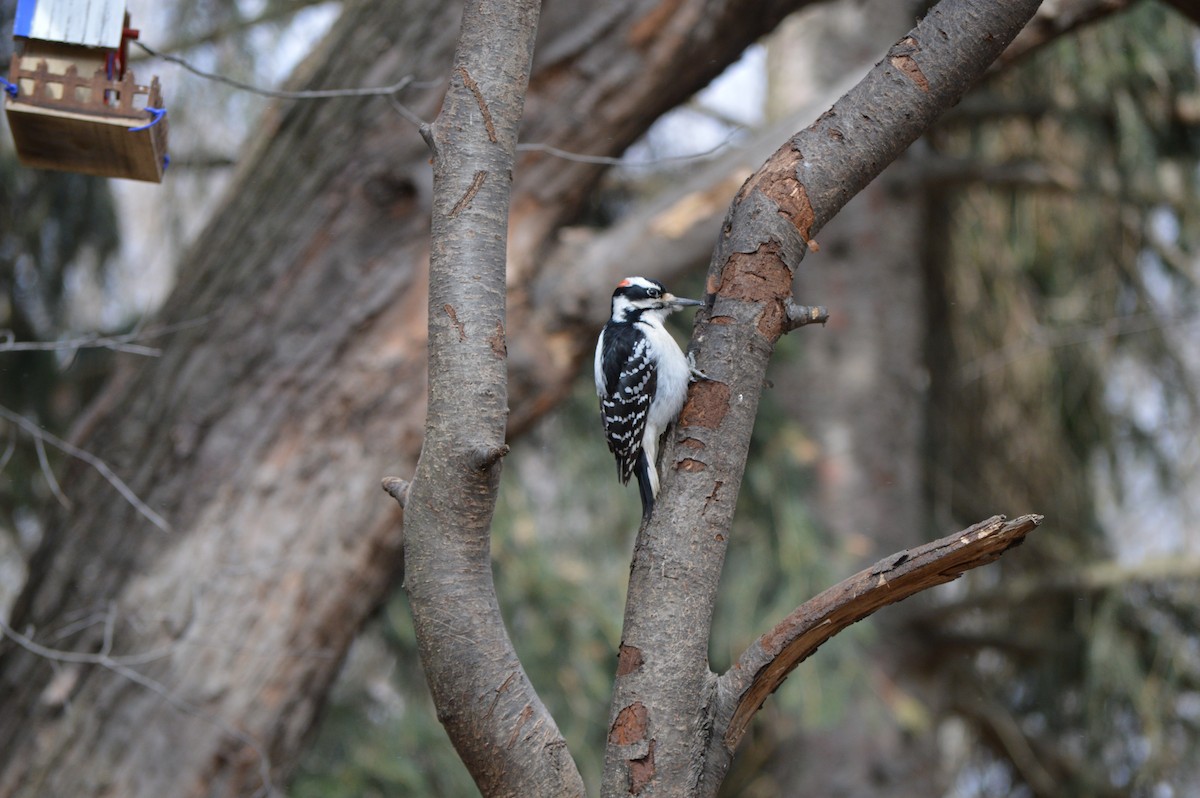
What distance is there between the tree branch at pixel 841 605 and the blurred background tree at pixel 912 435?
9.10 ft

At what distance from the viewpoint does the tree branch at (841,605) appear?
5.42 feet

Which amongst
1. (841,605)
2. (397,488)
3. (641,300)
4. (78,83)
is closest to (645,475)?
(641,300)

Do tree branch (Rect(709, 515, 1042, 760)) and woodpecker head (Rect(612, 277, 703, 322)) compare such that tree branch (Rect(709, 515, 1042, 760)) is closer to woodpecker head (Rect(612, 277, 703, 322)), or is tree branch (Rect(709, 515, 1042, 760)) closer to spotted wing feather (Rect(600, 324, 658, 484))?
Answer: spotted wing feather (Rect(600, 324, 658, 484))

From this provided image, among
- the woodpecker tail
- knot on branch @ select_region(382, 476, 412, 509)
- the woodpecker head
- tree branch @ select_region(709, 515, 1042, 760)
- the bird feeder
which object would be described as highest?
the bird feeder

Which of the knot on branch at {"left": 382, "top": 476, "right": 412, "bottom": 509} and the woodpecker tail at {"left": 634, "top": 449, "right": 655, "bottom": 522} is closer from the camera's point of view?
the knot on branch at {"left": 382, "top": 476, "right": 412, "bottom": 509}

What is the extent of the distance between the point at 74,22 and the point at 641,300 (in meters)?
1.66

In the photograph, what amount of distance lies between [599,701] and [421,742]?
30.8 inches

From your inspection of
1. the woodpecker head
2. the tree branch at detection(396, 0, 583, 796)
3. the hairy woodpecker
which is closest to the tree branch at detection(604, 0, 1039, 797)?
the tree branch at detection(396, 0, 583, 796)

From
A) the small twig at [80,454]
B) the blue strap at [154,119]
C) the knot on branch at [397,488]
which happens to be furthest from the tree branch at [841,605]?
the blue strap at [154,119]

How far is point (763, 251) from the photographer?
2016 millimetres

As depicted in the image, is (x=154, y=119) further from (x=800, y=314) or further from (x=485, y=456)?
(x=800, y=314)

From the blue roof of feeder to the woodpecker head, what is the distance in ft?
5.03

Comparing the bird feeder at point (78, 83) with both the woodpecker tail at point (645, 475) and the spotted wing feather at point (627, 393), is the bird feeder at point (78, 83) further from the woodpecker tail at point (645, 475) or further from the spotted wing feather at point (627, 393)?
the woodpecker tail at point (645, 475)

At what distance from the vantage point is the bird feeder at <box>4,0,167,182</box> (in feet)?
8.23
